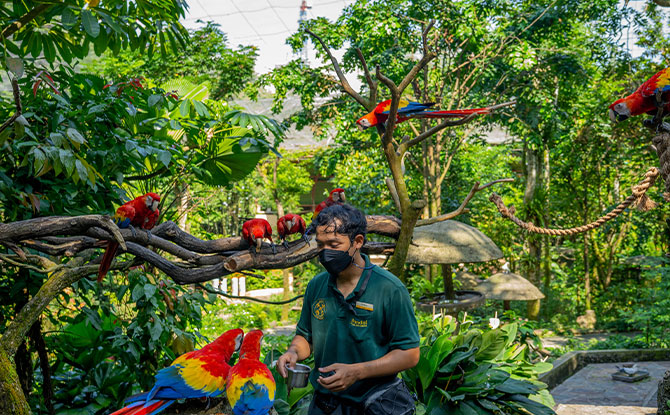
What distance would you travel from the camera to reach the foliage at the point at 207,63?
29.6 ft

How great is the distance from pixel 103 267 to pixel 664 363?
24.8 feet

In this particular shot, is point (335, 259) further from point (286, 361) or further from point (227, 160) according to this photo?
point (227, 160)

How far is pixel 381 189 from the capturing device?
970 cm

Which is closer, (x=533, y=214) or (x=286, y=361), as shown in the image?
(x=286, y=361)

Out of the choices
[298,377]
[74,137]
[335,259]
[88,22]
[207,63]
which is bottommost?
[298,377]

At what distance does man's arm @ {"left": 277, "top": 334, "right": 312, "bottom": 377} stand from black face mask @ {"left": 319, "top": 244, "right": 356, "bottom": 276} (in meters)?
0.35

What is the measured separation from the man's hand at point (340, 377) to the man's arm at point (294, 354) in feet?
0.65

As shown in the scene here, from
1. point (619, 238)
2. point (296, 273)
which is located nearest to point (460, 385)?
point (619, 238)

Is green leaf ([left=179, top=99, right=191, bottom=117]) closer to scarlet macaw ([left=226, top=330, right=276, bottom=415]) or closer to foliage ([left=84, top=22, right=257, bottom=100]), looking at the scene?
scarlet macaw ([left=226, top=330, right=276, bottom=415])

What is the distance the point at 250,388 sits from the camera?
210 cm

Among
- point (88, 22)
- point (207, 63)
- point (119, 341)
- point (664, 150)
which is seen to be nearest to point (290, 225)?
point (88, 22)

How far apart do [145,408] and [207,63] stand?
27.5 feet

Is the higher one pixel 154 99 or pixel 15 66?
pixel 154 99

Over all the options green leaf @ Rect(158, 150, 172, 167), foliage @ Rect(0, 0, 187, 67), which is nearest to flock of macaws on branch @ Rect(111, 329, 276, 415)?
Result: green leaf @ Rect(158, 150, 172, 167)
